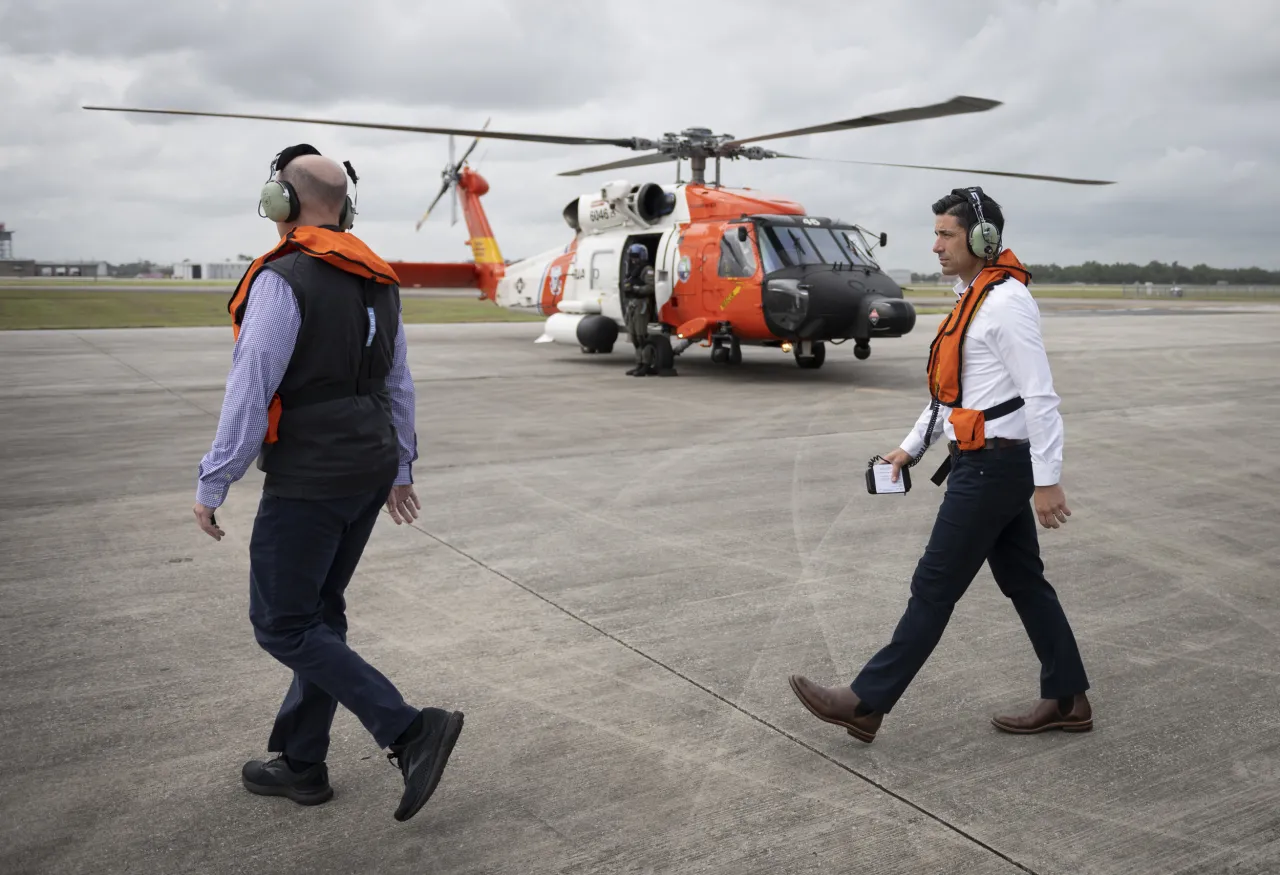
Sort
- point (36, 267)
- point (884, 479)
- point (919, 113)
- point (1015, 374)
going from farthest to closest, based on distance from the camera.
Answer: point (36, 267) → point (919, 113) → point (884, 479) → point (1015, 374)

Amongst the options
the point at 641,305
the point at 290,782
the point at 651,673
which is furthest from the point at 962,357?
the point at 641,305

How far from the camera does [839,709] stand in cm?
354

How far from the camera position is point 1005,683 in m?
4.13

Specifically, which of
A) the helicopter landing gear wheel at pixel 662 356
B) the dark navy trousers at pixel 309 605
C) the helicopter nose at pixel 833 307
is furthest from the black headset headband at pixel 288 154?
the helicopter landing gear wheel at pixel 662 356

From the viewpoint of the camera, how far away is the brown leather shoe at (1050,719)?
369 cm

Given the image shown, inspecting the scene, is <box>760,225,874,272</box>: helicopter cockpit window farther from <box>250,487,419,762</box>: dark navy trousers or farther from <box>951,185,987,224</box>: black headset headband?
<box>250,487,419,762</box>: dark navy trousers

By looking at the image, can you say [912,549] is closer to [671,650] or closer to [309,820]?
[671,650]

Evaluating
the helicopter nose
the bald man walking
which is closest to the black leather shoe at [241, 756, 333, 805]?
the bald man walking

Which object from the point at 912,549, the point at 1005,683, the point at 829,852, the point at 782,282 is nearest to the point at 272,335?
the point at 829,852

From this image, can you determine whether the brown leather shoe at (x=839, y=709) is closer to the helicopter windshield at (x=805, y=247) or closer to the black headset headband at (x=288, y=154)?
the black headset headband at (x=288, y=154)

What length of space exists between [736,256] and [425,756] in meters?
12.3

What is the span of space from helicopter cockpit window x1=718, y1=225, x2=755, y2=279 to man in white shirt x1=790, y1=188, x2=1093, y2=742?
429 inches

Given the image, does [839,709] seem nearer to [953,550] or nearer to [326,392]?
[953,550]

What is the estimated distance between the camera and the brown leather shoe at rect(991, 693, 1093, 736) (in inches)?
145
